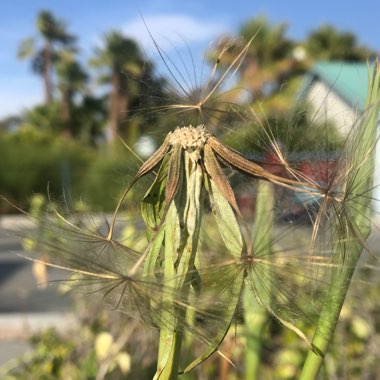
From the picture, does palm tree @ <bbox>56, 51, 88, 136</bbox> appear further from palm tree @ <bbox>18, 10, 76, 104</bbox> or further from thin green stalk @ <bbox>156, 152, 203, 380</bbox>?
thin green stalk @ <bbox>156, 152, 203, 380</bbox>

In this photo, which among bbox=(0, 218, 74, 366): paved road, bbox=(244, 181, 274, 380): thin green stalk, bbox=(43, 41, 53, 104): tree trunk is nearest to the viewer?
bbox=(244, 181, 274, 380): thin green stalk

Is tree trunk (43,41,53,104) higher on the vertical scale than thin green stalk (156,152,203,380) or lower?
lower

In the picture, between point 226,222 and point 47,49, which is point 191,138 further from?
point 47,49

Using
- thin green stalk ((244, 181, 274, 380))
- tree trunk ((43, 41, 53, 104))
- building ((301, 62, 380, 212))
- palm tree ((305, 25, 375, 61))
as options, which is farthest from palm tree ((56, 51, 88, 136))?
building ((301, 62, 380, 212))

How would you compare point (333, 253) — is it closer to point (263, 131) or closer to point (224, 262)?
point (224, 262)

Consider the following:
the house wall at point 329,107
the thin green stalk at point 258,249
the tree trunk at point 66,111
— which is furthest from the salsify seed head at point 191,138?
the tree trunk at point 66,111

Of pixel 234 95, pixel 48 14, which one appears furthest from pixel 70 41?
pixel 234 95

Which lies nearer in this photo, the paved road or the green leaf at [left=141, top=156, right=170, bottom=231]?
the green leaf at [left=141, top=156, right=170, bottom=231]

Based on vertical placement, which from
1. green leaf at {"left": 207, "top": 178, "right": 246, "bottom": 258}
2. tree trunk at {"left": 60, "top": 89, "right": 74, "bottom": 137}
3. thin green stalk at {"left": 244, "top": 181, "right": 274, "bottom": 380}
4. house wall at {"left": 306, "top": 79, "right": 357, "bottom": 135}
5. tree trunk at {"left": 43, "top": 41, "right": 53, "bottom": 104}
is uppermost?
house wall at {"left": 306, "top": 79, "right": 357, "bottom": 135}
